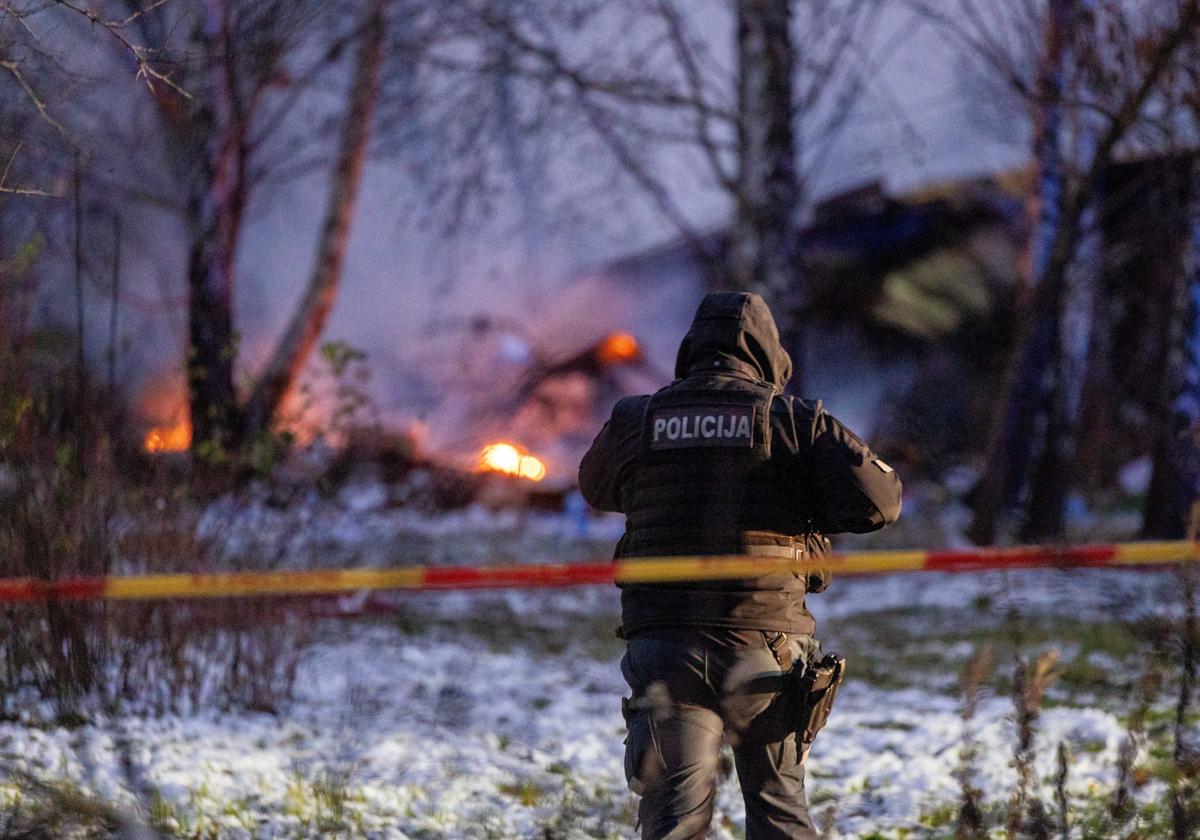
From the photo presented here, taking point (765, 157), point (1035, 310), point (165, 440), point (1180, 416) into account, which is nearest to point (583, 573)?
point (165, 440)

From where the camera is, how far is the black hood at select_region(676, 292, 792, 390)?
327 cm

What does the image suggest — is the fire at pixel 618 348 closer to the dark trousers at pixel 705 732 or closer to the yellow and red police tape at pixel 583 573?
the yellow and red police tape at pixel 583 573

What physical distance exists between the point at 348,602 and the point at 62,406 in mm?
3237

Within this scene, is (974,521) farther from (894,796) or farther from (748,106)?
(894,796)

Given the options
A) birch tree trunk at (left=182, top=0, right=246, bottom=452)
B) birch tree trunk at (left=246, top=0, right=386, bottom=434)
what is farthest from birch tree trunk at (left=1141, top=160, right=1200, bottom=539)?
birch tree trunk at (left=182, top=0, right=246, bottom=452)

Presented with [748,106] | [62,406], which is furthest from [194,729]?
[748,106]

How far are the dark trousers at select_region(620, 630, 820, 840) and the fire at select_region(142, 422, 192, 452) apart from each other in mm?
3440

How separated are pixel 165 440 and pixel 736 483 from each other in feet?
11.9

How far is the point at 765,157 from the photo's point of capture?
397 inches

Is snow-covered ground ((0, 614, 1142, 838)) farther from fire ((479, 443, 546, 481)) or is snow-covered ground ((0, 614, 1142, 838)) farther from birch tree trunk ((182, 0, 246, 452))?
birch tree trunk ((182, 0, 246, 452))

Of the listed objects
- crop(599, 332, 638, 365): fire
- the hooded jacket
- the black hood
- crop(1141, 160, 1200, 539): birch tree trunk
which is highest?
crop(599, 332, 638, 365): fire

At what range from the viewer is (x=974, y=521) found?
38.0ft

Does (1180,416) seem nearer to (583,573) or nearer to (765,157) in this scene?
(765,157)

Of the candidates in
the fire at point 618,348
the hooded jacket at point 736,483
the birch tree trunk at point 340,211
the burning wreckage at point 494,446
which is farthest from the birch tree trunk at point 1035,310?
the hooded jacket at point 736,483
